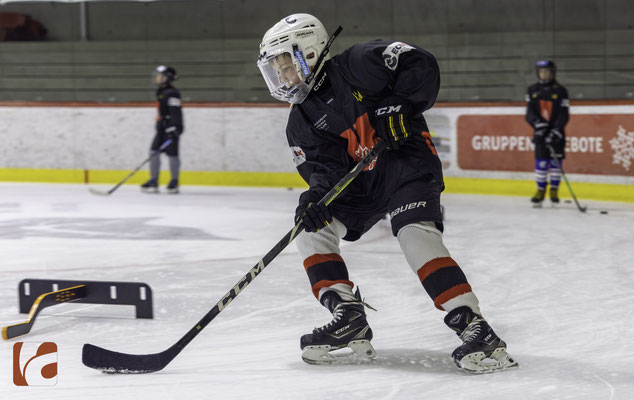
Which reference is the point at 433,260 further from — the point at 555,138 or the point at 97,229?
the point at 555,138

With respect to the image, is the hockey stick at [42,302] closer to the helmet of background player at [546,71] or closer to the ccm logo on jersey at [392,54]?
the ccm logo on jersey at [392,54]

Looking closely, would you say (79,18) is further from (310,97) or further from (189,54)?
(310,97)

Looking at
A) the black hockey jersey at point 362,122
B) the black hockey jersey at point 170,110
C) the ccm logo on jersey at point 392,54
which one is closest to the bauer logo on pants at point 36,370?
the black hockey jersey at point 362,122

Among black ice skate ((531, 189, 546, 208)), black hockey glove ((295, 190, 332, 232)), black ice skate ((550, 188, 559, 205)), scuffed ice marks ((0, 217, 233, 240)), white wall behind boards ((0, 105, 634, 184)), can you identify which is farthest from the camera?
white wall behind boards ((0, 105, 634, 184))

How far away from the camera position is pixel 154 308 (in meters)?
3.73

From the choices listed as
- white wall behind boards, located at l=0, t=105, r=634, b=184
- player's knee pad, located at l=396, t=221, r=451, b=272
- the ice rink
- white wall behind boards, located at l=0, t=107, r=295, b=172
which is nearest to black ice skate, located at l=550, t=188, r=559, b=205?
the ice rink

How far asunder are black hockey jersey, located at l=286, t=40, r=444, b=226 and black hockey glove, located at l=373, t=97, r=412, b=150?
23mm

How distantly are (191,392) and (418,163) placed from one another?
3.01 ft

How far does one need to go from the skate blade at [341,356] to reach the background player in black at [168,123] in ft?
19.8

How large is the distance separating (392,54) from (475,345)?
842mm

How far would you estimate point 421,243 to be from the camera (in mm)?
2668

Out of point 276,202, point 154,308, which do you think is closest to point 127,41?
point 276,202

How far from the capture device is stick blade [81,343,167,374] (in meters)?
2.70

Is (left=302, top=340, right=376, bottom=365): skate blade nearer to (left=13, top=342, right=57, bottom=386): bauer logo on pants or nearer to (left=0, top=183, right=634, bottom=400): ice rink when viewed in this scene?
(left=0, top=183, right=634, bottom=400): ice rink
